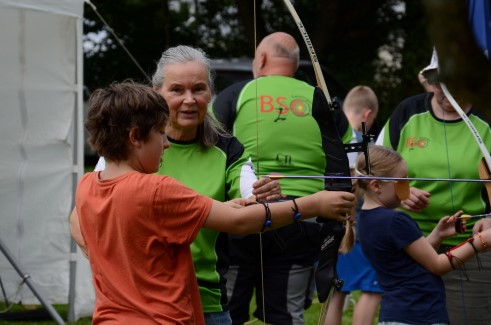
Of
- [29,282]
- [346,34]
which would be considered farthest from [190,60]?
[346,34]

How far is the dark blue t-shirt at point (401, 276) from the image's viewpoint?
13.4 feet

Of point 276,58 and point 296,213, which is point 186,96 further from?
point 276,58

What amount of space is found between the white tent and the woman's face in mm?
3280

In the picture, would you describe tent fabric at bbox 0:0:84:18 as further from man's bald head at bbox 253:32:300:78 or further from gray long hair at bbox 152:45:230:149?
gray long hair at bbox 152:45:230:149

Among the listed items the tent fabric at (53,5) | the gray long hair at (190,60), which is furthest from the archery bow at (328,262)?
the tent fabric at (53,5)

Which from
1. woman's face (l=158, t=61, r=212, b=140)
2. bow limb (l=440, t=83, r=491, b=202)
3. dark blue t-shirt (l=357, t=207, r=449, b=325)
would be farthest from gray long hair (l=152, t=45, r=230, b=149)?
bow limb (l=440, t=83, r=491, b=202)

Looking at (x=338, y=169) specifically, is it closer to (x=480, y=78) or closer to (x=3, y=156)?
(x=480, y=78)

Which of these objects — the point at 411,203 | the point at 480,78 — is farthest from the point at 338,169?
the point at 480,78

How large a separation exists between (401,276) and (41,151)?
3.47 metres

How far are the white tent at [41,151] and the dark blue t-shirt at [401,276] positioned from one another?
10.3 ft

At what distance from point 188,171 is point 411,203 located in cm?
140

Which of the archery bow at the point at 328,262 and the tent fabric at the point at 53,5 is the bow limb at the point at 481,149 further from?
the tent fabric at the point at 53,5

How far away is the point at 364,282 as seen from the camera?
246 inches

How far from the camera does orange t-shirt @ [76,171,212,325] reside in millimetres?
2736
